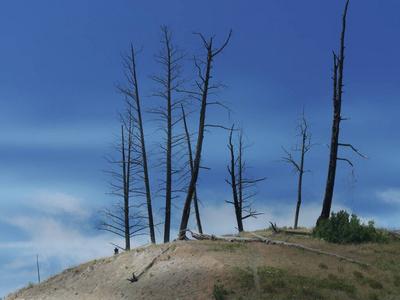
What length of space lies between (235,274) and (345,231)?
11304mm

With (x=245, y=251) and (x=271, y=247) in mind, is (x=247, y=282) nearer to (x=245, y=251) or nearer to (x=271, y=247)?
(x=245, y=251)

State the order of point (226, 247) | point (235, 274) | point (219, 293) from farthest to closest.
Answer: point (226, 247)
point (235, 274)
point (219, 293)

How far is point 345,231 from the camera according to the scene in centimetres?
2545

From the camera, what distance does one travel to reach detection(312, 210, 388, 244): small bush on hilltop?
83.4 feet

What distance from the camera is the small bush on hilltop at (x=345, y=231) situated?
83.4ft

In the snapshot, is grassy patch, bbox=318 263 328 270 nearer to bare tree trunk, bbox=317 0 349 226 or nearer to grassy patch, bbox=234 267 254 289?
grassy patch, bbox=234 267 254 289

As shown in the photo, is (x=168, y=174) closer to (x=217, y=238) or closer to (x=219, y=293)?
(x=217, y=238)

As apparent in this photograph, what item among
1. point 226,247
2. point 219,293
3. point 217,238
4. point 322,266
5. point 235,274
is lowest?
point 219,293

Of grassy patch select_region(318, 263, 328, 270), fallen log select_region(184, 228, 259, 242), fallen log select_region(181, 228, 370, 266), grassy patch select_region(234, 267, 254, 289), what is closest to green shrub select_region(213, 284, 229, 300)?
grassy patch select_region(234, 267, 254, 289)

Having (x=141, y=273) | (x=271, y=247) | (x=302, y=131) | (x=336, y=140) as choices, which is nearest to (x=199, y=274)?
(x=141, y=273)

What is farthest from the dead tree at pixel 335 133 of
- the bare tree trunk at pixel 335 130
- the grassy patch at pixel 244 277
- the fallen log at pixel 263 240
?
the grassy patch at pixel 244 277

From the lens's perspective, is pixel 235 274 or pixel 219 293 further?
pixel 235 274

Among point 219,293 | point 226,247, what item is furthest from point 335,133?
point 219,293

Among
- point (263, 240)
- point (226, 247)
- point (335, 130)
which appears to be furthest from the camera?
point (335, 130)
